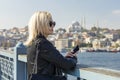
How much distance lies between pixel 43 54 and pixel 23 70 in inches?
76.7

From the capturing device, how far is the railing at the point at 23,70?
8.05ft

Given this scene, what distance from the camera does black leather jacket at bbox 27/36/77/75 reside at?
9.06 ft

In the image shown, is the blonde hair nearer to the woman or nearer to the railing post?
the woman

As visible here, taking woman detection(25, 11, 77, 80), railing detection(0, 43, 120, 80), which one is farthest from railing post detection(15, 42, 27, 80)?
woman detection(25, 11, 77, 80)

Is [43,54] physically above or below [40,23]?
below

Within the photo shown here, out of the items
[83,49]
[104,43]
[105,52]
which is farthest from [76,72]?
[104,43]

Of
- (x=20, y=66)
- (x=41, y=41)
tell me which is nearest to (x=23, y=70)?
(x=20, y=66)

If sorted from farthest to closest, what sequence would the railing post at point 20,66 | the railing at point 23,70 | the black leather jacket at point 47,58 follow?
the railing post at point 20,66, the black leather jacket at point 47,58, the railing at point 23,70

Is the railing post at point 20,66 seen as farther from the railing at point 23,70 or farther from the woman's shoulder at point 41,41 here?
the woman's shoulder at point 41,41

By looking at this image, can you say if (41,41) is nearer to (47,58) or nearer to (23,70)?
(47,58)

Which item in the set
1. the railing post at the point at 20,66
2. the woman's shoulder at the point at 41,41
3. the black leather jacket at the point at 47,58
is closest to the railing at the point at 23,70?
the railing post at the point at 20,66

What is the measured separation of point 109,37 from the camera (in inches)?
4921

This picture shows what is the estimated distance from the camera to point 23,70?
4.69 metres

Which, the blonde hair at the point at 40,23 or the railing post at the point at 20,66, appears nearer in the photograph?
the blonde hair at the point at 40,23
